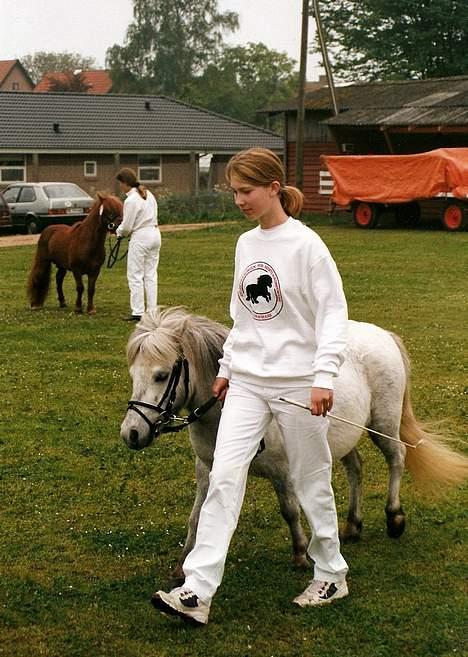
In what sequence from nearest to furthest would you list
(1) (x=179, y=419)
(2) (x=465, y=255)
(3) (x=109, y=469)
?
1. (1) (x=179, y=419)
2. (3) (x=109, y=469)
3. (2) (x=465, y=255)

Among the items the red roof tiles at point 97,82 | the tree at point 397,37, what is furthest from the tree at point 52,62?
the tree at point 397,37

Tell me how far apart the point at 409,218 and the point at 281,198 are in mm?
29719

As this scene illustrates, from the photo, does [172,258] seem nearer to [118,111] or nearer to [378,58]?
[118,111]

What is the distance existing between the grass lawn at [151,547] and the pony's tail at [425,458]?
32cm

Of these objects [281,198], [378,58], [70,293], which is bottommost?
[70,293]

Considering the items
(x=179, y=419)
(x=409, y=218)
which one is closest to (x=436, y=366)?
(x=179, y=419)

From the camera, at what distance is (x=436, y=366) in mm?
11562

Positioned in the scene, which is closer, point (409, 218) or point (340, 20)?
point (409, 218)

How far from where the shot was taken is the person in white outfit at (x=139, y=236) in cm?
1463

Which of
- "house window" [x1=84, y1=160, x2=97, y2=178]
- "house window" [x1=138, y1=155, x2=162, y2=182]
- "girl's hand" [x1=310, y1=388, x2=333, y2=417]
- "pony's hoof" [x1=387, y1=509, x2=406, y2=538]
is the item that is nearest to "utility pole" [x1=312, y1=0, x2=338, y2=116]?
"house window" [x1=138, y1=155, x2=162, y2=182]

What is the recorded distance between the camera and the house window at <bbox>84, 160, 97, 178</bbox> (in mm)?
50250

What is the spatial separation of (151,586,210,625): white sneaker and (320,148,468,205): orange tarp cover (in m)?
26.9

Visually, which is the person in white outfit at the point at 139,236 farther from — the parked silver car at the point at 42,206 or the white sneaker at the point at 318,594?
the parked silver car at the point at 42,206

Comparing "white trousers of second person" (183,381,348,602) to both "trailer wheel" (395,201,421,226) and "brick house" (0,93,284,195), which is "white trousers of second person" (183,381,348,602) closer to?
"trailer wheel" (395,201,421,226)
